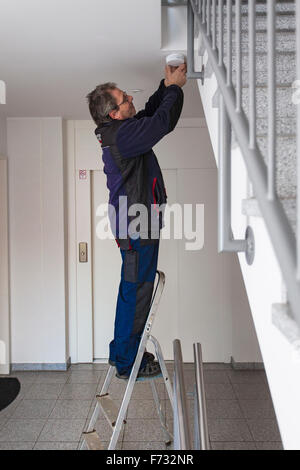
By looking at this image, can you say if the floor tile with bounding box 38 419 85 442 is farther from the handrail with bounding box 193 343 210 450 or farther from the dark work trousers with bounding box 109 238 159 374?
the handrail with bounding box 193 343 210 450

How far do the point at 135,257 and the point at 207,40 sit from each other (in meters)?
1.12

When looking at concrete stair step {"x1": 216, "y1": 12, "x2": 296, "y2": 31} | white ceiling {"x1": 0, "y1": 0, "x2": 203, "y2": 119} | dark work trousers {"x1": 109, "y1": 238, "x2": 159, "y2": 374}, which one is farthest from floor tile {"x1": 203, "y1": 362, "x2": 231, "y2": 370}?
concrete stair step {"x1": 216, "y1": 12, "x2": 296, "y2": 31}

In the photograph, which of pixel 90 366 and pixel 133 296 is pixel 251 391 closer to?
pixel 90 366

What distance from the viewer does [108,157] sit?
2.31 metres

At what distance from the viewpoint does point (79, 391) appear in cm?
421

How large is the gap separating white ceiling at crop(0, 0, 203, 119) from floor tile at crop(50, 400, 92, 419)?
8.93 feet

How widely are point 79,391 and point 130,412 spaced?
0.68 m

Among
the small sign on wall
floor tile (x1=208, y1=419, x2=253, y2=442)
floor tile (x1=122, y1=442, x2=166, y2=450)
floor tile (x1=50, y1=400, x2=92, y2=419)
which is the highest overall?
the small sign on wall

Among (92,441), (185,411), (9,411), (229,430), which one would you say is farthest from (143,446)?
(185,411)

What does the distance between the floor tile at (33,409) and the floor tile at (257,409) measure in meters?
1.71

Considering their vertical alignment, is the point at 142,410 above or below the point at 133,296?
below

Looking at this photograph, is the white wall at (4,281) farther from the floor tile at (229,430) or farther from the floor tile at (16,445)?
the floor tile at (229,430)

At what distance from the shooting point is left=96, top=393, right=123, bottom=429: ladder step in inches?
95.0
